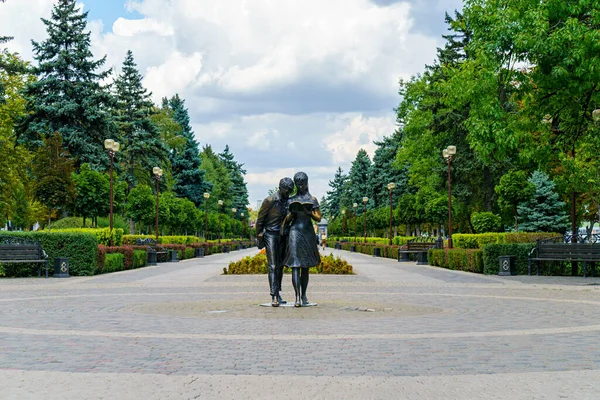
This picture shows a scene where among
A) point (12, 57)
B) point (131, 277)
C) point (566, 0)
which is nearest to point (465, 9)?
point (566, 0)

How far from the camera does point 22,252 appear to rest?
1962 cm

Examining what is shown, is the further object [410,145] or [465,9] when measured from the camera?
[410,145]

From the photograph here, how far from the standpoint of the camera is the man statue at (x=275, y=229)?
1146 centimetres

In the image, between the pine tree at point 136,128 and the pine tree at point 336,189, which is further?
the pine tree at point 336,189

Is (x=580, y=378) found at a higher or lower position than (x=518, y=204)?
lower

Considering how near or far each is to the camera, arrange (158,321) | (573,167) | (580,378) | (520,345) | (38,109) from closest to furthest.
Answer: (580,378), (520,345), (158,321), (573,167), (38,109)

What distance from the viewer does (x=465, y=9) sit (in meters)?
23.1

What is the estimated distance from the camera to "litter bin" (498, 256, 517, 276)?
1992cm

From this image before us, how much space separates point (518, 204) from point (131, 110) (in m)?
36.2

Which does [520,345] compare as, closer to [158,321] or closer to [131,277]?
[158,321]

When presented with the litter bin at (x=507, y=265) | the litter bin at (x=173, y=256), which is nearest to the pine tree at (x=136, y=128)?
the litter bin at (x=173, y=256)

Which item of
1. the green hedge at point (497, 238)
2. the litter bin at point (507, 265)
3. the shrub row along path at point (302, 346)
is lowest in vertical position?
the shrub row along path at point (302, 346)

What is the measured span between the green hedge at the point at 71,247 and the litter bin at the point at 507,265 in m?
11.9

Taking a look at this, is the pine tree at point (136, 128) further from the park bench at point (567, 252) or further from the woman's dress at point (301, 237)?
the woman's dress at point (301, 237)
